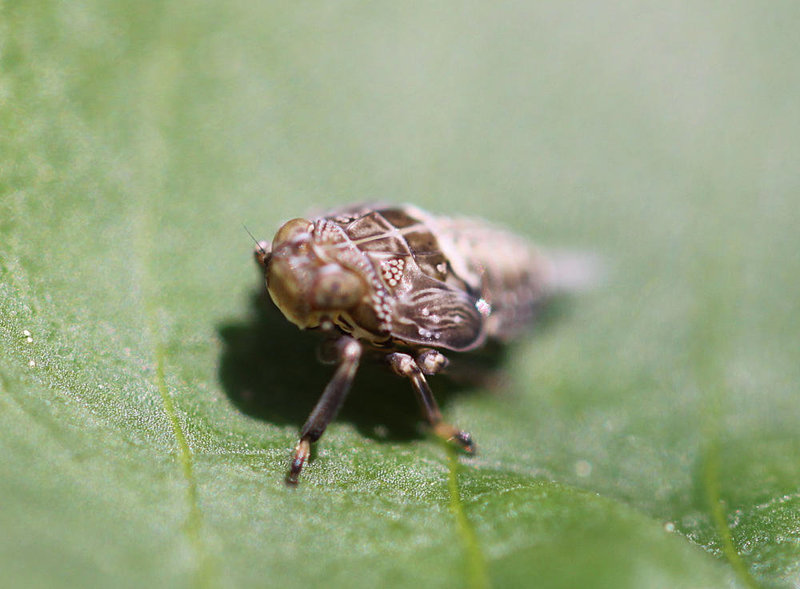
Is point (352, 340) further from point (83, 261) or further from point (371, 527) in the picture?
Result: point (83, 261)

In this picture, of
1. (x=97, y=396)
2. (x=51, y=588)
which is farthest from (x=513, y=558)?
(x=97, y=396)

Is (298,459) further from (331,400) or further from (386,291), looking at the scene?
(386,291)

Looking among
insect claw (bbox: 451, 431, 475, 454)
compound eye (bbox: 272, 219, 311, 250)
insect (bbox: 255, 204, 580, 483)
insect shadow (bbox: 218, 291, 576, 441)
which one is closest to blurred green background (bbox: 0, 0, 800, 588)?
insect shadow (bbox: 218, 291, 576, 441)

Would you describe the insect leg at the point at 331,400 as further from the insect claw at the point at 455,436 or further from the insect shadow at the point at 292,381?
the insect claw at the point at 455,436

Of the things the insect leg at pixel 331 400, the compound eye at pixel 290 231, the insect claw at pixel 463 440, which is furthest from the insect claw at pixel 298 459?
the compound eye at pixel 290 231

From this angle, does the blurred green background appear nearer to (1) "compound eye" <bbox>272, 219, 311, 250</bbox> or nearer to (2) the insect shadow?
(2) the insect shadow
